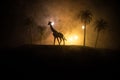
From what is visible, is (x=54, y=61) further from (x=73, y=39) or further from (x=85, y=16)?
(x=73, y=39)

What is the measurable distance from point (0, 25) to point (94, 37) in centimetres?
2161

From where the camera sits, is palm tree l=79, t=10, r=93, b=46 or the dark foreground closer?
the dark foreground

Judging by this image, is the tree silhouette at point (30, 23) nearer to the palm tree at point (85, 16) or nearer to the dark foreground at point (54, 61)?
the palm tree at point (85, 16)

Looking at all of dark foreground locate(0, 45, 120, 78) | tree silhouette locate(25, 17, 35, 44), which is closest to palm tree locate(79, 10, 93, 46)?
tree silhouette locate(25, 17, 35, 44)

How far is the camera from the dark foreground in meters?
38.1

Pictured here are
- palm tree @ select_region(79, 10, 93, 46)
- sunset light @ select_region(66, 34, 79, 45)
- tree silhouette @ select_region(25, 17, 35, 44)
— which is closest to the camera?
palm tree @ select_region(79, 10, 93, 46)

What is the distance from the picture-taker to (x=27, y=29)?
72.2 m

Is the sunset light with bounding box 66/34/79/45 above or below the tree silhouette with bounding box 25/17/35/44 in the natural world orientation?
below

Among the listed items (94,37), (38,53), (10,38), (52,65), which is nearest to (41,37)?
(10,38)

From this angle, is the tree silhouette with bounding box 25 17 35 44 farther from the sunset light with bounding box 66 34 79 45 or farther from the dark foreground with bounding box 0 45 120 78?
the dark foreground with bounding box 0 45 120 78

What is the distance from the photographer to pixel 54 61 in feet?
136

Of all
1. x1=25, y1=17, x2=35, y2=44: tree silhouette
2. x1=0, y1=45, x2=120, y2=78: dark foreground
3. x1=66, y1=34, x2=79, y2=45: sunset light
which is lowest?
x1=0, y1=45, x2=120, y2=78: dark foreground

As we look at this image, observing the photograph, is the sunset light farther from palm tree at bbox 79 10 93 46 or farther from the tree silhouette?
the tree silhouette

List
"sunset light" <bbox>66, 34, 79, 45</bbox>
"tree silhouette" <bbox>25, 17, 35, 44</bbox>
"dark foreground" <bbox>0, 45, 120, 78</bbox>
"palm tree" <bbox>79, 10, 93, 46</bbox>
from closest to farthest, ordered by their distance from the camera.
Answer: "dark foreground" <bbox>0, 45, 120, 78</bbox>
"palm tree" <bbox>79, 10, 93, 46</bbox>
"tree silhouette" <bbox>25, 17, 35, 44</bbox>
"sunset light" <bbox>66, 34, 79, 45</bbox>
